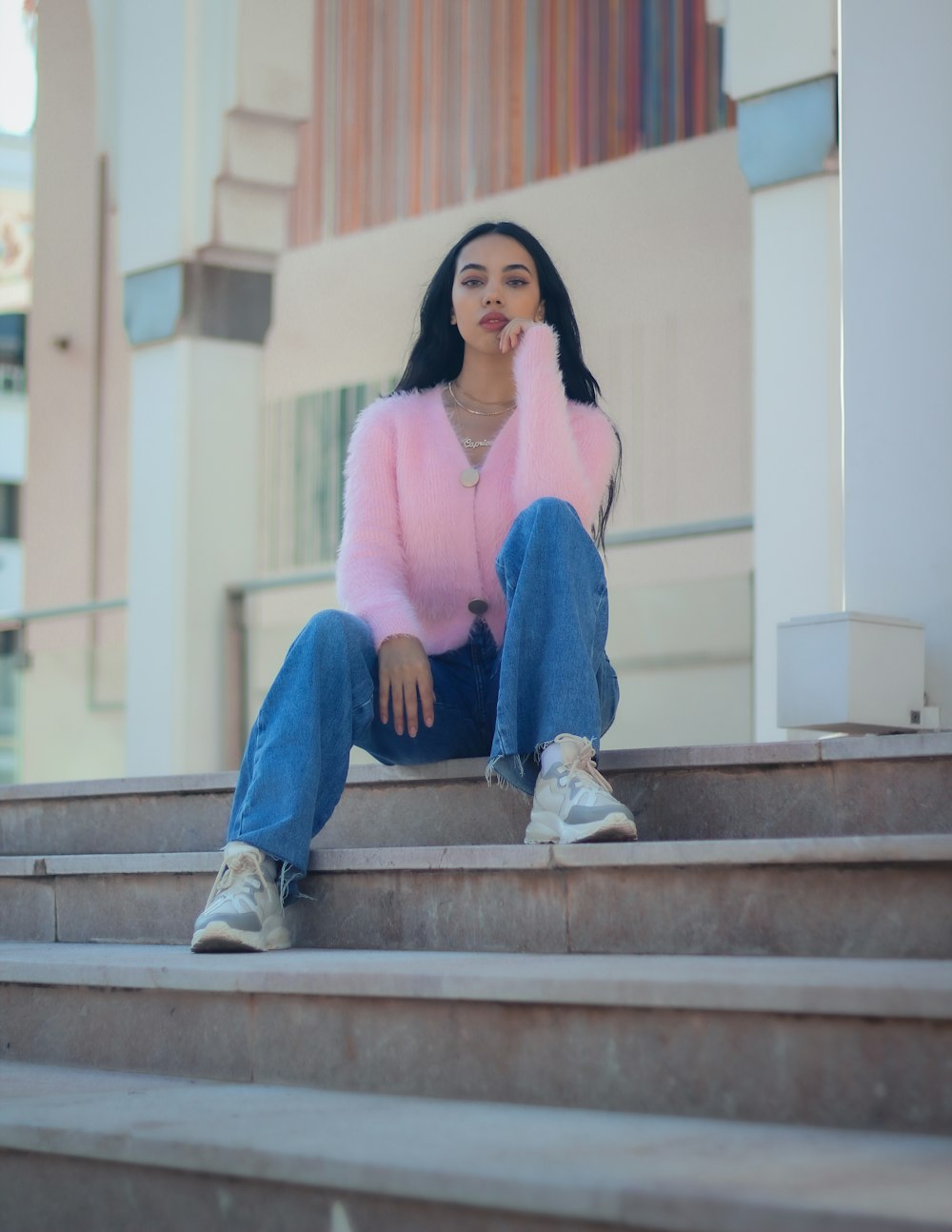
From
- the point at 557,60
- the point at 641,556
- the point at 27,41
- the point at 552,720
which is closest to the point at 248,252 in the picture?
the point at 641,556

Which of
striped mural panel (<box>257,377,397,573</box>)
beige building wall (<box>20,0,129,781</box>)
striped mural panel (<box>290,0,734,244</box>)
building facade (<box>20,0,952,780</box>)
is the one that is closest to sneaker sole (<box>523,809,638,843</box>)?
building facade (<box>20,0,952,780</box>)

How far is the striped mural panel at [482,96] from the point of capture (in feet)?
20.4

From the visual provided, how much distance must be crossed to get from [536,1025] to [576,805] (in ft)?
1.46

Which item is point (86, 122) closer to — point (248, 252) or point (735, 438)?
point (248, 252)

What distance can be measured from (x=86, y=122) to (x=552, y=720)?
6.32 meters

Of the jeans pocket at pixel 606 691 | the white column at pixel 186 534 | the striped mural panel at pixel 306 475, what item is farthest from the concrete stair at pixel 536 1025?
the striped mural panel at pixel 306 475

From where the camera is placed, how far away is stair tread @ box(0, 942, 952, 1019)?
1.62 metres

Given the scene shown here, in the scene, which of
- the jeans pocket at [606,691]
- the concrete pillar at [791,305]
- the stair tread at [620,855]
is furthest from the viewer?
the concrete pillar at [791,305]

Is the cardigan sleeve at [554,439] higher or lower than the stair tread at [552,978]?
higher

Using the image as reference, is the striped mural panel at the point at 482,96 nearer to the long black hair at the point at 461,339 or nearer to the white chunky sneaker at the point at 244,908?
the long black hair at the point at 461,339

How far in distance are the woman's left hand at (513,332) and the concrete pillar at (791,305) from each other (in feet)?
3.84

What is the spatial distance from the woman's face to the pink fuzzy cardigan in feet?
0.40

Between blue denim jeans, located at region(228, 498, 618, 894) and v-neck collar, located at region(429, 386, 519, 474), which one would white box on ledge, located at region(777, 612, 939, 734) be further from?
v-neck collar, located at region(429, 386, 519, 474)

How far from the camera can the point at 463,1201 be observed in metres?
1.43
